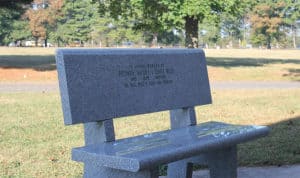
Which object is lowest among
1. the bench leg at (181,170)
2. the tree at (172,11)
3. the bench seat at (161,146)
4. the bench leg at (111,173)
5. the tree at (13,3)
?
the bench leg at (181,170)

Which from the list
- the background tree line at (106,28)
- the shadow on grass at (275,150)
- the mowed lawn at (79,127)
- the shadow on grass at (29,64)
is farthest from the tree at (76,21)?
the shadow on grass at (275,150)

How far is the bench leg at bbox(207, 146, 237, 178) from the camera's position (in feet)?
15.8

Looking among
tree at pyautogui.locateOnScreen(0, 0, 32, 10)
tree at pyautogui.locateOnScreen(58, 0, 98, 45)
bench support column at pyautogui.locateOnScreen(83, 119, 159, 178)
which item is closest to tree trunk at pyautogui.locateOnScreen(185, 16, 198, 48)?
tree at pyautogui.locateOnScreen(0, 0, 32, 10)

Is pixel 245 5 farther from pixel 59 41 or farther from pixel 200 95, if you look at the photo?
pixel 59 41

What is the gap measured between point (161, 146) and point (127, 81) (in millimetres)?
826

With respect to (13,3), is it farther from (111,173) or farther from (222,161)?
(111,173)

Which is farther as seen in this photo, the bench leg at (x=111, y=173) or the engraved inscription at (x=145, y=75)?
the engraved inscription at (x=145, y=75)

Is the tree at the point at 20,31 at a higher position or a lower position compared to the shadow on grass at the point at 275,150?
higher

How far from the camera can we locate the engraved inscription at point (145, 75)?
4715 mm

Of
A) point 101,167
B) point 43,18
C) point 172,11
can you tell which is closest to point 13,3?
point 172,11

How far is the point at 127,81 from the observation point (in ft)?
15.5

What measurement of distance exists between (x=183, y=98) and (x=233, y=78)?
16.0m

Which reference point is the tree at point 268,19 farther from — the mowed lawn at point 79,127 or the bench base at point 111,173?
the bench base at point 111,173

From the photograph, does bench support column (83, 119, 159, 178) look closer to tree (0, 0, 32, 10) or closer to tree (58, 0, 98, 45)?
tree (0, 0, 32, 10)
